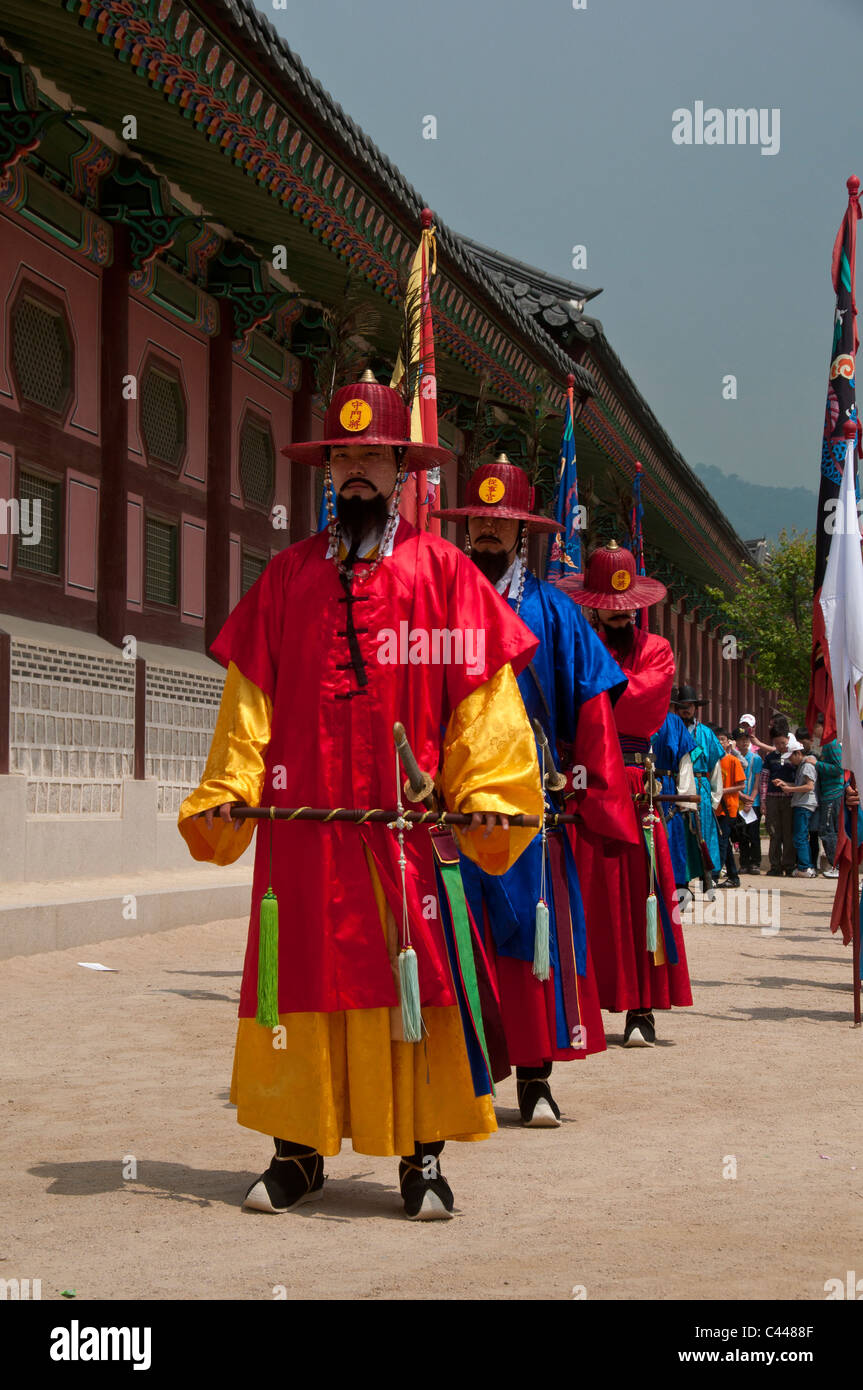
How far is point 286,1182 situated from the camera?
13.9ft

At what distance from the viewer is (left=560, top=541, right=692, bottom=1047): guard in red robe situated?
23.2 ft

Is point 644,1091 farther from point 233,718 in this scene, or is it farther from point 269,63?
point 269,63

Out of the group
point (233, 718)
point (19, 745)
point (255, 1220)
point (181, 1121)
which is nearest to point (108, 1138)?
point (181, 1121)

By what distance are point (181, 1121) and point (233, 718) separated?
1637 mm

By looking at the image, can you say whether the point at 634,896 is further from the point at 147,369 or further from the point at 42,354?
the point at 147,369

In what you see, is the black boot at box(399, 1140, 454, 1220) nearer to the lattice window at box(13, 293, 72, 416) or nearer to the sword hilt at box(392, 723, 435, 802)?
the sword hilt at box(392, 723, 435, 802)

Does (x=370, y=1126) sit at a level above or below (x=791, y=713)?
below

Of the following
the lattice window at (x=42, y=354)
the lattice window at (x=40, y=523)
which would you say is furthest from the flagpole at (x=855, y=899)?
the lattice window at (x=42, y=354)

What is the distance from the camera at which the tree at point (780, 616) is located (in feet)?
117

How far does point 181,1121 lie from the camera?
535cm

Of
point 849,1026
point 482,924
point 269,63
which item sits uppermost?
point 269,63

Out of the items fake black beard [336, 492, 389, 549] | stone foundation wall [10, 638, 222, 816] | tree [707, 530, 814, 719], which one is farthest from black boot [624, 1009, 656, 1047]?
tree [707, 530, 814, 719]

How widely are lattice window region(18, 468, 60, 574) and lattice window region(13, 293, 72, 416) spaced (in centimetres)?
50

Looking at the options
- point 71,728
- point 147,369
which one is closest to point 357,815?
point 71,728
